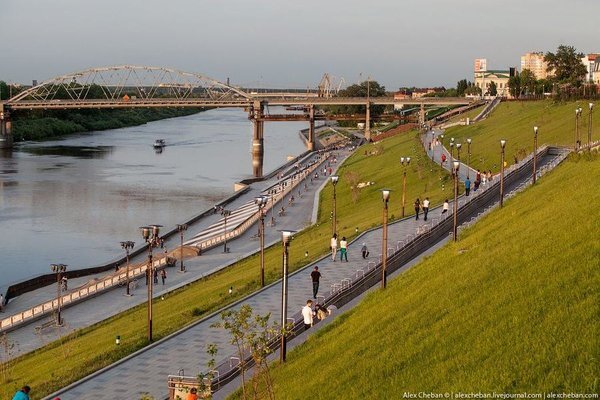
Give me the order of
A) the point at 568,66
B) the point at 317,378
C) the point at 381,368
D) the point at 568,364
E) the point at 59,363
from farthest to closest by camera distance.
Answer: the point at 568,66
the point at 59,363
the point at 317,378
the point at 381,368
the point at 568,364

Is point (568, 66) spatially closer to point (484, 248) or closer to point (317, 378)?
point (484, 248)

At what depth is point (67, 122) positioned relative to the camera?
343 feet

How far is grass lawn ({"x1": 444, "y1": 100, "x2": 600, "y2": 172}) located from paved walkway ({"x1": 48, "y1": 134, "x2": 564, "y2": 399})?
15669mm

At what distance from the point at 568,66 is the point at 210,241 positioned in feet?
146

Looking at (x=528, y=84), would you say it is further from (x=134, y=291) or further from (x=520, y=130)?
(x=134, y=291)

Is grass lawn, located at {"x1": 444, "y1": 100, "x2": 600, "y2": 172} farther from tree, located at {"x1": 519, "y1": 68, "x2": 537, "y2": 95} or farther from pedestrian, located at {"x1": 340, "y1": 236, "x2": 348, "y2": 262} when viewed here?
tree, located at {"x1": 519, "y1": 68, "x2": 537, "y2": 95}

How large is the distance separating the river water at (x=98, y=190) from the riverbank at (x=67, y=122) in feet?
13.5

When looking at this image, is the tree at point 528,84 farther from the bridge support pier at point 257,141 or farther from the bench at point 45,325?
the bench at point 45,325

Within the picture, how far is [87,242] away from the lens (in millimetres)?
33469

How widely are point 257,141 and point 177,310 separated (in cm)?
5575

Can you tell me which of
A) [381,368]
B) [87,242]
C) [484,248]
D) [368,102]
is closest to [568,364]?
[381,368]

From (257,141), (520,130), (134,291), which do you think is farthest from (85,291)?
(257,141)

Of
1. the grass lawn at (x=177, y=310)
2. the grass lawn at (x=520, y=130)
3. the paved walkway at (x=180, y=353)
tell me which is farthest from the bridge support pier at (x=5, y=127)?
the paved walkway at (x=180, y=353)

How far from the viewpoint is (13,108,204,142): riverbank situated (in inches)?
3750
